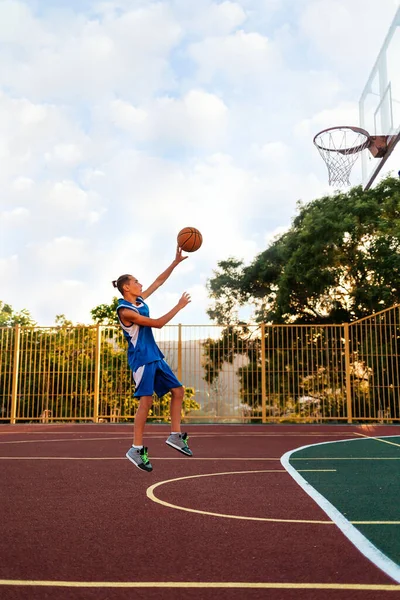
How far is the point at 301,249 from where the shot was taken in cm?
2192

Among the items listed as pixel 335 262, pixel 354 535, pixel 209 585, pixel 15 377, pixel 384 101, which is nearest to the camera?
pixel 209 585

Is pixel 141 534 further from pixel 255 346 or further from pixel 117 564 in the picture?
pixel 255 346

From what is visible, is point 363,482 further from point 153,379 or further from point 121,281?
point 121,281

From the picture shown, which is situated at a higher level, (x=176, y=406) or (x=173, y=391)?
(x=173, y=391)

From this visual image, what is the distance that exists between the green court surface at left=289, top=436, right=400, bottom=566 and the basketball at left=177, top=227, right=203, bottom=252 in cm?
246

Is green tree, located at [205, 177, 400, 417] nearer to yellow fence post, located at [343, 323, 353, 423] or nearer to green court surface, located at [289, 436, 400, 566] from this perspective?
yellow fence post, located at [343, 323, 353, 423]

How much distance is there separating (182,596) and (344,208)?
21.2 metres

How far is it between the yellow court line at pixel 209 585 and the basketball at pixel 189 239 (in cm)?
432

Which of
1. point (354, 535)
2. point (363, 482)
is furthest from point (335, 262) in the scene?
point (354, 535)

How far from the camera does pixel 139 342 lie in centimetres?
538

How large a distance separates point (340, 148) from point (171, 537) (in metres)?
11.5

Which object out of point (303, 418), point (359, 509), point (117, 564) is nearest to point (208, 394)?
point (303, 418)

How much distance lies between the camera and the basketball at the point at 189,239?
652 centimetres

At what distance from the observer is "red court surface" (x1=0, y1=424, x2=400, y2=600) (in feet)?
8.09
